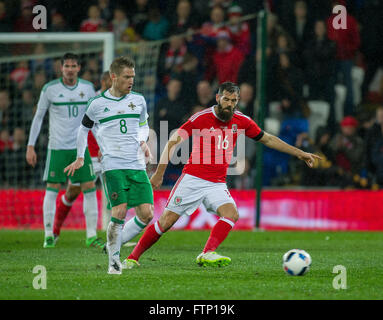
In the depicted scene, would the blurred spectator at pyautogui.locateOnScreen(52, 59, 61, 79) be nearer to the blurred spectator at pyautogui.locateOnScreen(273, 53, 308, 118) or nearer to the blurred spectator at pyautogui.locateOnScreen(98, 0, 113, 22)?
the blurred spectator at pyautogui.locateOnScreen(98, 0, 113, 22)

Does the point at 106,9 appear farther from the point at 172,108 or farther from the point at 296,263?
the point at 296,263

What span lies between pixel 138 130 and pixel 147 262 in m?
1.54

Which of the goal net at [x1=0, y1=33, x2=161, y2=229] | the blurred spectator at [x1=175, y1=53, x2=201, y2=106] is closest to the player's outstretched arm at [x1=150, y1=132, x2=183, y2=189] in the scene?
the goal net at [x1=0, y1=33, x2=161, y2=229]

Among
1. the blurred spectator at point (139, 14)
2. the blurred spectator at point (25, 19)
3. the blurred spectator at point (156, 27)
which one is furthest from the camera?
the blurred spectator at point (25, 19)

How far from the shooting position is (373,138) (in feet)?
46.8

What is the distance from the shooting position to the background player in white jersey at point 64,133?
10.3m

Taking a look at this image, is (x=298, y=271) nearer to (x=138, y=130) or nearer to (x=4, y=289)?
(x=138, y=130)

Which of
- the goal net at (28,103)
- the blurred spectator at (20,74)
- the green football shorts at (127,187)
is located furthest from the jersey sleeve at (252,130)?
the blurred spectator at (20,74)

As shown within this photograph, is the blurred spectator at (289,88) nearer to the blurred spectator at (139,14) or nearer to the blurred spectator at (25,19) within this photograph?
the blurred spectator at (139,14)

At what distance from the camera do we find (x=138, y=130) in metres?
7.54

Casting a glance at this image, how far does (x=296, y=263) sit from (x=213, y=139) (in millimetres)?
1827

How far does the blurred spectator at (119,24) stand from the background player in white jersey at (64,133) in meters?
7.01

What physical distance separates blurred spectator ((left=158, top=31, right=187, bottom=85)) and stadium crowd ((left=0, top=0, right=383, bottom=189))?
0.02 metres
